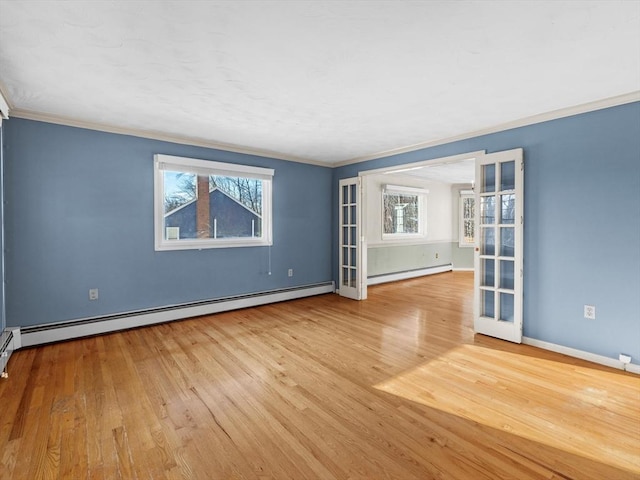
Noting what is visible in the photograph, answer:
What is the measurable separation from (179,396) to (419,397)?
5.92 feet

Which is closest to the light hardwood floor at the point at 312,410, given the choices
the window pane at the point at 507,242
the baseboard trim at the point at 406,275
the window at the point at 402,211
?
the window pane at the point at 507,242

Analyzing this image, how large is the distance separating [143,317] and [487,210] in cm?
446

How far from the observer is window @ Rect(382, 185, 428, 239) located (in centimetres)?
711

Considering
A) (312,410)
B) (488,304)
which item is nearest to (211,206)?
(312,410)

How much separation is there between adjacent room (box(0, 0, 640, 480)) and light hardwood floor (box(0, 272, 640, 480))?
0.02 meters

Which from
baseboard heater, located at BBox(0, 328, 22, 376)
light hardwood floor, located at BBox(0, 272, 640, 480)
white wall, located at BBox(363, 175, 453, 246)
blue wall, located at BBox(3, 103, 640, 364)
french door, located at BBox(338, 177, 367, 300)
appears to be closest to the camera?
light hardwood floor, located at BBox(0, 272, 640, 480)

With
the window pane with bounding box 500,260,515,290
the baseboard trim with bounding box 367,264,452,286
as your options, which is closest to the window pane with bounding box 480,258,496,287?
the window pane with bounding box 500,260,515,290

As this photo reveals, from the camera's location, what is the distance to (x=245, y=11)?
1.69 metres

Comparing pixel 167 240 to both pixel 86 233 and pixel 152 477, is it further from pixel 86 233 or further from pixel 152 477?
pixel 152 477

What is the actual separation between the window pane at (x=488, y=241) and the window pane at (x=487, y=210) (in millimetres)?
95

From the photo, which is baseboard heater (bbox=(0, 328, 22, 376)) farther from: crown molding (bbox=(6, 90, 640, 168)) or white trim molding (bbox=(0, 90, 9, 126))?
crown molding (bbox=(6, 90, 640, 168))

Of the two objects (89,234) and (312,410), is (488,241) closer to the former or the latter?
(312,410)

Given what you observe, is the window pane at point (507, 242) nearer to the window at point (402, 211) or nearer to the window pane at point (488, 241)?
the window pane at point (488, 241)

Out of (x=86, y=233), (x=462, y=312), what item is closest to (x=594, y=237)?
(x=462, y=312)
